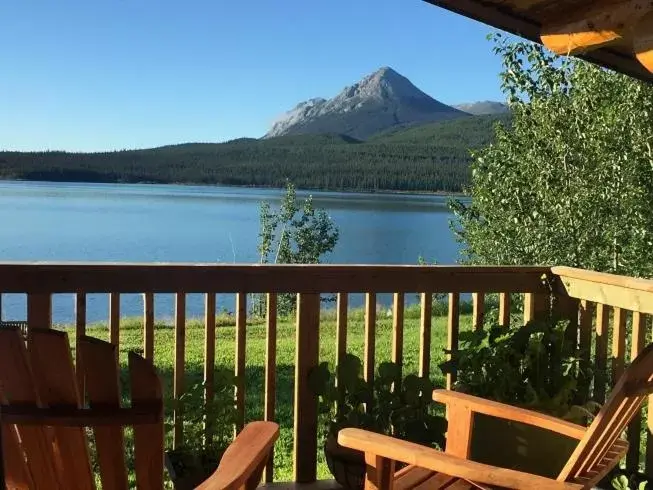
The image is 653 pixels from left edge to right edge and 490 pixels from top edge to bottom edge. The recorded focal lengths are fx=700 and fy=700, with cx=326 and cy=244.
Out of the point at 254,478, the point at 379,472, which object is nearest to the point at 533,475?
the point at 379,472

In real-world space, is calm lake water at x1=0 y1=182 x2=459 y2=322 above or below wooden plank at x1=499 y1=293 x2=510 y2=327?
below

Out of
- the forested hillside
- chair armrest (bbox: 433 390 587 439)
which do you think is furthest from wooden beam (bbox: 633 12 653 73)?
the forested hillside

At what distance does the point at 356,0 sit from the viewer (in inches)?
1059

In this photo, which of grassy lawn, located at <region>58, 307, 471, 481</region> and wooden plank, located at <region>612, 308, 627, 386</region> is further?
grassy lawn, located at <region>58, 307, 471, 481</region>

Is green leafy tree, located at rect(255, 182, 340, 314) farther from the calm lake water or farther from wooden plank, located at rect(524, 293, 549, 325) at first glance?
wooden plank, located at rect(524, 293, 549, 325)

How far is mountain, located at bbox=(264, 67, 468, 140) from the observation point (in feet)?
253

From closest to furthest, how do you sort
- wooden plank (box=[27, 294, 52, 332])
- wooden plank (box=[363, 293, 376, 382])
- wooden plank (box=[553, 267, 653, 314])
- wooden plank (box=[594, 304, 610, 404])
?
1. wooden plank (box=[27, 294, 52, 332])
2. wooden plank (box=[553, 267, 653, 314])
3. wooden plank (box=[363, 293, 376, 382])
4. wooden plank (box=[594, 304, 610, 404])

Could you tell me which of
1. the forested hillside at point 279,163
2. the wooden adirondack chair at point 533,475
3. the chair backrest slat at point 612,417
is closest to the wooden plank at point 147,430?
the wooden adirondack chair at point 533,475

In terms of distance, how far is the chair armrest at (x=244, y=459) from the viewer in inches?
57.0

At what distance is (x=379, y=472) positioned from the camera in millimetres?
1924

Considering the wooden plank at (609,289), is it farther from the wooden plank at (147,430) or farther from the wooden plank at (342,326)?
the wooden plank at (147,430)

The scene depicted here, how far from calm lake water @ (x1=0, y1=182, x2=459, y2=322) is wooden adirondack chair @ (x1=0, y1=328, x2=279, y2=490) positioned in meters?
9.70

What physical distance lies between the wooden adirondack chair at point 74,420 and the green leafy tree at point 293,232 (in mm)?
13390

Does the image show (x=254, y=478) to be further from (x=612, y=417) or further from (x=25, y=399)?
(x=612, y=417)
